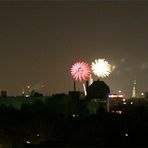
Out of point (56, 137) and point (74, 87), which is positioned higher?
point (74, 87)

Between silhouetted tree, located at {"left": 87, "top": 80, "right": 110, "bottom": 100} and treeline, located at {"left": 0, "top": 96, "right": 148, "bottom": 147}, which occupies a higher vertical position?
silhouetted tree, located at {"left": 87, "top": 80, "right": 110, "bottom": 100}

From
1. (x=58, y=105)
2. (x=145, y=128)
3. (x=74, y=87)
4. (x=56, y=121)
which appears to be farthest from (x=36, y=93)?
(x=145, y=128)

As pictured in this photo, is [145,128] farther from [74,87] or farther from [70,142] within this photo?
[74,87]

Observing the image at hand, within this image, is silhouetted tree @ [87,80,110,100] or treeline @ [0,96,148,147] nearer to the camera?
treeline @ [0,96,148,147]

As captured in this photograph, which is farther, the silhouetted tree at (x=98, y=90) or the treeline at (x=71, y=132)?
the silhouetted tree at (x=98, y=90)

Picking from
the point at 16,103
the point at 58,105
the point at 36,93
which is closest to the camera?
the point at 58,105

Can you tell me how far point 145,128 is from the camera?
221 feet

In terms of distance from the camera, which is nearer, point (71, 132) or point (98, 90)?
point (71, 132)

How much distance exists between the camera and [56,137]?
69500mm

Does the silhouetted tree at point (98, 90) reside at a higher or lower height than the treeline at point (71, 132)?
higher

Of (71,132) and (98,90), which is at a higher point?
(98,90)

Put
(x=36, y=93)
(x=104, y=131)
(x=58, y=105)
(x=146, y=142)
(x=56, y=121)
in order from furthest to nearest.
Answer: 1. (x=36, y=93)
2. (x=58, y=105)
3. (x=56, y=121)
4. (x=104, y=131)
5. (x=146, y=142)

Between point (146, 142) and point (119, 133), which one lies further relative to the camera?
point (119, 133)

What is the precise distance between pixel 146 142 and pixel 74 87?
81207 millimetres
